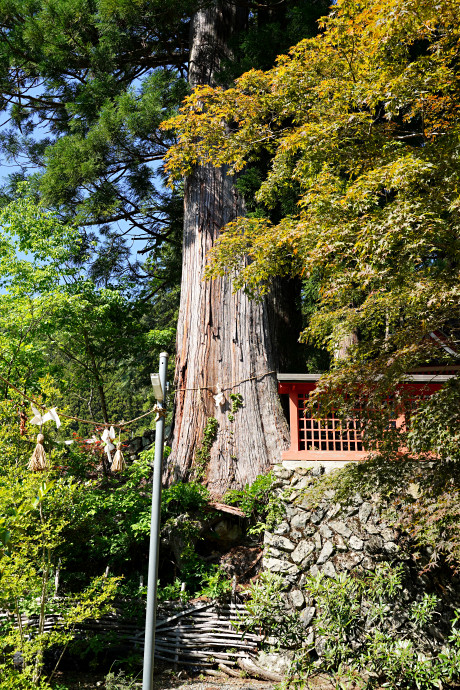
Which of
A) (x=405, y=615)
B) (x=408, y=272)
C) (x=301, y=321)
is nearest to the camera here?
(x=408, y=272)

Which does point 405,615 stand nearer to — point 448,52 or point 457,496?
point 457,496

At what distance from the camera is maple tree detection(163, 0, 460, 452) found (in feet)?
14.1

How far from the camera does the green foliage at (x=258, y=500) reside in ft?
21.0

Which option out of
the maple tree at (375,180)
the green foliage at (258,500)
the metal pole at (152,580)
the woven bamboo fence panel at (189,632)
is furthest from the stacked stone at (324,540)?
the metal pole at (152,580)

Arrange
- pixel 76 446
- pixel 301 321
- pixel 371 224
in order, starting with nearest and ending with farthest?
pixel 371 224, pixel 76 446, pixel 301 321

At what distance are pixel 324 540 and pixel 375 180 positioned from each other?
12.4 feet

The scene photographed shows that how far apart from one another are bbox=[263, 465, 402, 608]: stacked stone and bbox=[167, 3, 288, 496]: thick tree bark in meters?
0.93

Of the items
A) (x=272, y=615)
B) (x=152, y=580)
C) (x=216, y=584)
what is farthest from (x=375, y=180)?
(x=216, y=584)

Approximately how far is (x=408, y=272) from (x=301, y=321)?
4.46m

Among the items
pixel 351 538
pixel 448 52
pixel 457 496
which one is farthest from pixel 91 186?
pixel 457 496

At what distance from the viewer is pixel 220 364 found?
7629 millimetres

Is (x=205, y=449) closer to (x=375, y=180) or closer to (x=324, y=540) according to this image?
(x=324, y=540)

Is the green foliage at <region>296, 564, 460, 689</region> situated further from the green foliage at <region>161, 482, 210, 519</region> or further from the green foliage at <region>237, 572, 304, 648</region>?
the green foliage at <region>161, 482, 210, 519</region>

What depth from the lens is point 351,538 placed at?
19.3 ft
